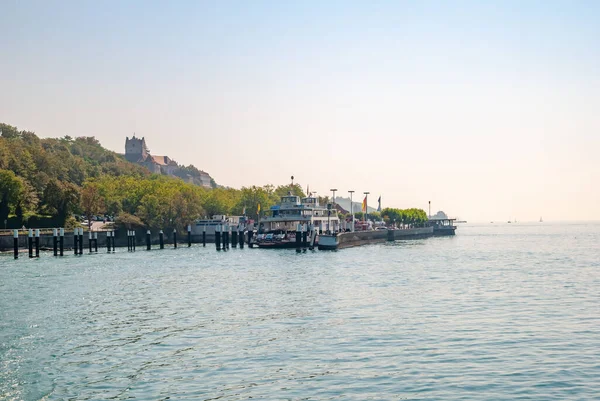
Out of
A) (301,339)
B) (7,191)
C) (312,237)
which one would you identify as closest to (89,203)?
(7,191)

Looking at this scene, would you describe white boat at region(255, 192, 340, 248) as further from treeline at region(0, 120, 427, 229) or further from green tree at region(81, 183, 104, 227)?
green tree at region(81, 183, 104, 227)

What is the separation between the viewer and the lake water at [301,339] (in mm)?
20078

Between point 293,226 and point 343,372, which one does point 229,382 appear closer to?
point 343,372

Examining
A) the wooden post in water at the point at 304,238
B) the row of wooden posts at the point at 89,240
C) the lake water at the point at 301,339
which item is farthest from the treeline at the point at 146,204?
the lake water at the point at 301,339

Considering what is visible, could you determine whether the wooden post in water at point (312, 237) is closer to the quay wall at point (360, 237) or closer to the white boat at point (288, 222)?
the white boat at point (288, 222)

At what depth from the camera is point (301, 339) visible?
89.2ft

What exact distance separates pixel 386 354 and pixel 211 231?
413 feet

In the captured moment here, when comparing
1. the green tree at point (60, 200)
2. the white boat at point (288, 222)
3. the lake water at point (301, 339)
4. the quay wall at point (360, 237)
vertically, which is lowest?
the lake water at point (301, 339)

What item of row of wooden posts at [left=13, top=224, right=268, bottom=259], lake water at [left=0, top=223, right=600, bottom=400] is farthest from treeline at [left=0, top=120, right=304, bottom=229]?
lake water at [left=0, top=223, right=600, bottom=400]

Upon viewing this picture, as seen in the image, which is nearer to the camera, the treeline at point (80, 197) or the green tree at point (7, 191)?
the green tree at point (7, 191)

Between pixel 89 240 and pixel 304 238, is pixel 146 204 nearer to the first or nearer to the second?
pixel 89 240

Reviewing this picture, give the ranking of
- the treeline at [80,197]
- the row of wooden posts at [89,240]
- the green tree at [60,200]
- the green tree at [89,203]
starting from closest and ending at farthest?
the row of wooden posts at [89,240] < the treeline at [80,197] < the green tree at [60,200] < the green tree at [89,203]

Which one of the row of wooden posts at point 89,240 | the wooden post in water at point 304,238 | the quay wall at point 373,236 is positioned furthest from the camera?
the quay wall at point 373,236

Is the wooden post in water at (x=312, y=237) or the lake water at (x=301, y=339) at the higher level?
the wooden post in water at (x=312, y=237)
